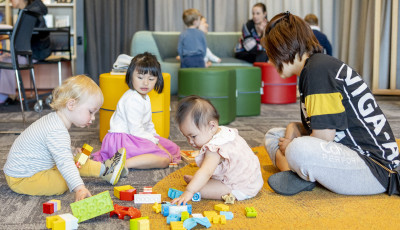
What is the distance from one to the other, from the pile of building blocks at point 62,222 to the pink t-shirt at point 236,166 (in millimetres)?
487

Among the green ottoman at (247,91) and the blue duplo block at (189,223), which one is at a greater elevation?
the green ottoman at (247,91)

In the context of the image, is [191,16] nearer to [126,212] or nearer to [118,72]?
[118,72]

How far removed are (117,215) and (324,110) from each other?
0.80 meters

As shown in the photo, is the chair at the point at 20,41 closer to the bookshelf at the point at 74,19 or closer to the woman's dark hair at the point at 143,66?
the woman's dark hair at the point at 143,66

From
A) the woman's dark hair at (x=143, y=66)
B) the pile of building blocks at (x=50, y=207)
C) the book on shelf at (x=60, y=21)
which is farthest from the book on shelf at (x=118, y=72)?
the book on shelf at (x=60, y=21)

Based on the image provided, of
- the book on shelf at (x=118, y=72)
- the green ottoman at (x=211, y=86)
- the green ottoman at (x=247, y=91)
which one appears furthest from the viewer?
the green ottoman at (x=247, y=91)

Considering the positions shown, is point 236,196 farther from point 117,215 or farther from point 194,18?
point 194,18

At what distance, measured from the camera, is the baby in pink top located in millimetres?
1633

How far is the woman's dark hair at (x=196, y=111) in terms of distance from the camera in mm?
1638

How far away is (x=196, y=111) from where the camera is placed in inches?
64.4

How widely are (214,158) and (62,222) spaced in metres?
0.54

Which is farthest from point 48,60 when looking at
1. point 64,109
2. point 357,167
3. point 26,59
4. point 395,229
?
point 395,229

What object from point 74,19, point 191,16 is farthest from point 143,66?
point 74,19

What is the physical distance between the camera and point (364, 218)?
60.5 inches
